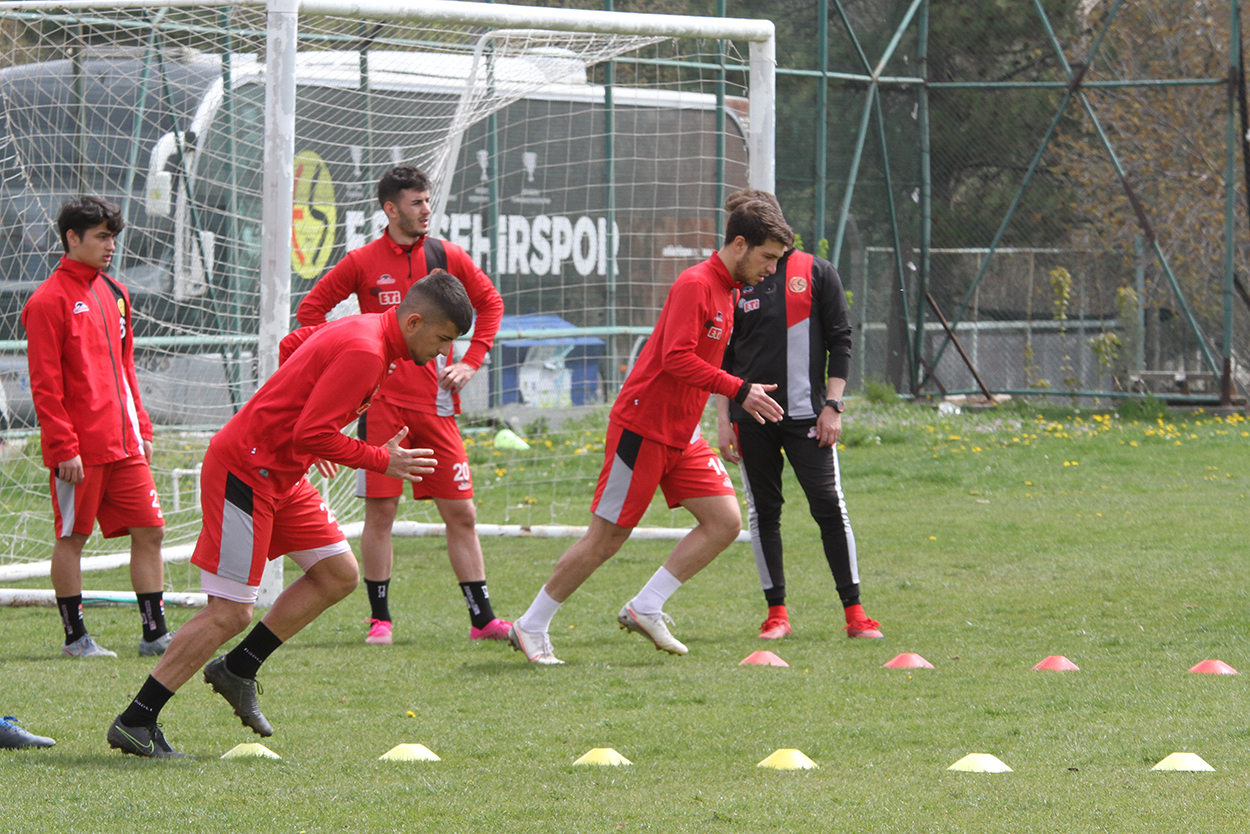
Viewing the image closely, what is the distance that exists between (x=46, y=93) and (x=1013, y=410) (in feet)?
39.5

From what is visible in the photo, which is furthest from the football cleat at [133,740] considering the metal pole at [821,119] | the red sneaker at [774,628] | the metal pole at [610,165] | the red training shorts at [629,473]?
the metal pole at [821,119]

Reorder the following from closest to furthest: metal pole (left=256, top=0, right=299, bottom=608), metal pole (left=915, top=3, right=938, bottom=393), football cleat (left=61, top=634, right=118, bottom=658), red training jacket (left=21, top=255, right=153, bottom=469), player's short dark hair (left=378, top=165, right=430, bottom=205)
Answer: red training jacket (left=21, top=255, right=153, bottom=469)
football cleat (left=61, top=634, right=118, bottom=658)
player's short dark hair (left=378, top=165, right=430, bottom=205)
metal pole (left=256, top=0, right=299, bottom=608)
metal pole (left=915, top=3, right=938, bottom=393)

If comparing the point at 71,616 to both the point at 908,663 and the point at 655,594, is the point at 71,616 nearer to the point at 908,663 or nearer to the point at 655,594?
the point at 655,594

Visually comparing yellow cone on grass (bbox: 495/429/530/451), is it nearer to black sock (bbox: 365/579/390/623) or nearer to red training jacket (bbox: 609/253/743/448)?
black sock (bbox: 365/579/390/623)

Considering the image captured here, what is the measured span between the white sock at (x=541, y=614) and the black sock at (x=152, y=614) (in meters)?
1.67

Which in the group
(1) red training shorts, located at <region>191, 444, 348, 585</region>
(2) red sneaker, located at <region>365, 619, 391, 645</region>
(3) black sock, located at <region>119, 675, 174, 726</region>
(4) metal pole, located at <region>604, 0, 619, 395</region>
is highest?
(4) metal pole, located at <region>604, 0, 619, 395</region>

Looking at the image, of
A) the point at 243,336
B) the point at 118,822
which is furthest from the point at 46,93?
the point at 118,822

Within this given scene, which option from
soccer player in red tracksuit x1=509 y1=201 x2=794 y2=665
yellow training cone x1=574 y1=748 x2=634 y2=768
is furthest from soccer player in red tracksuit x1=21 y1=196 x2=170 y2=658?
yellow training cone x1=574 y1=748 x2=634 y2=768

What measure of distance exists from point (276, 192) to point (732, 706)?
379cm

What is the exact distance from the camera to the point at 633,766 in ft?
14.6

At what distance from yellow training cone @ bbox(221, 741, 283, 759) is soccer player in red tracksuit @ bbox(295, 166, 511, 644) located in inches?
82.7

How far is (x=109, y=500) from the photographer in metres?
6.43

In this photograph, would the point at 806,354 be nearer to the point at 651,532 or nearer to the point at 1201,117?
the point at 651,532

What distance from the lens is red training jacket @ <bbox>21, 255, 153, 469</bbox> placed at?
6.20 metres
